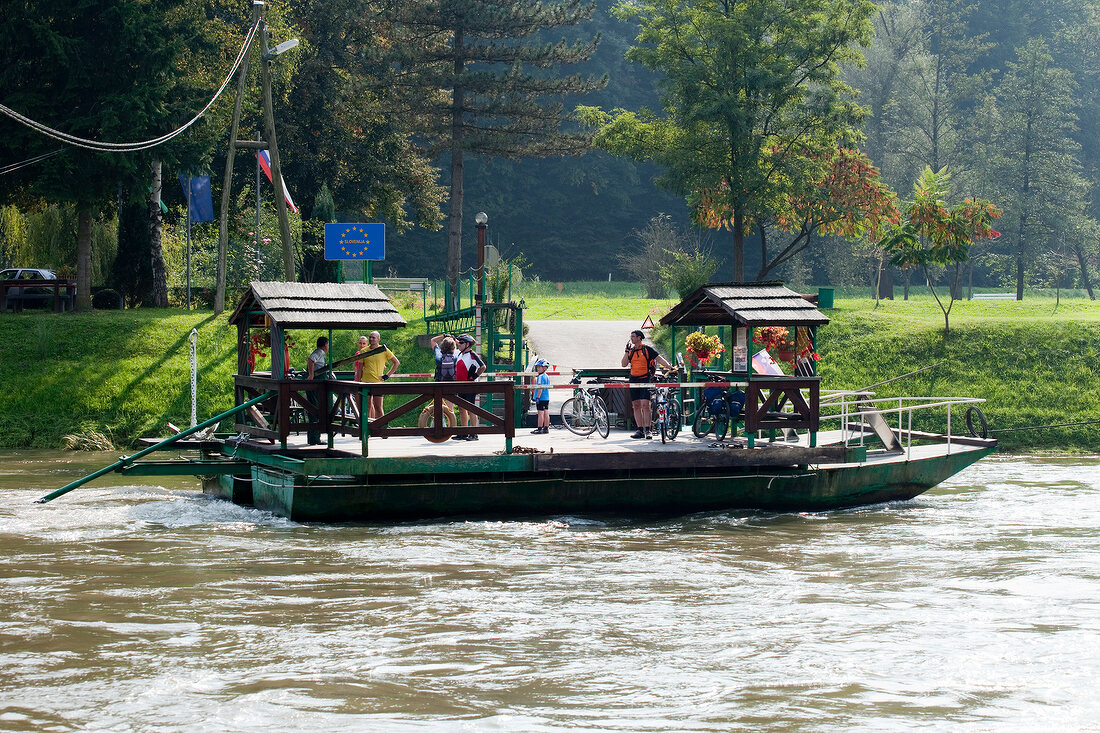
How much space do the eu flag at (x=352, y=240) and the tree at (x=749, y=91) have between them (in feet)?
30.1

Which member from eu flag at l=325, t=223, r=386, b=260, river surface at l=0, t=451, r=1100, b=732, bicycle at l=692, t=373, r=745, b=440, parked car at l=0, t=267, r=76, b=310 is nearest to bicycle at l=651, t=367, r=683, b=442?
bicycle at l=692, t=373, r=745, b=440

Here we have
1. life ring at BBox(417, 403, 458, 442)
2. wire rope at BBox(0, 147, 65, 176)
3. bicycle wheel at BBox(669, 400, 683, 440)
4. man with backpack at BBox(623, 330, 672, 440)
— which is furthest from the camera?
wire rope at BBox(0, 147, 65, 176)

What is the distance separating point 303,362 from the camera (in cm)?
2973

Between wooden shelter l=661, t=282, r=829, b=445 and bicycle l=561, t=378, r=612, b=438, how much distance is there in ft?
7.83

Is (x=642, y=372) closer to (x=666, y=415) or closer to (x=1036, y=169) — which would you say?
(x=666, y=415)

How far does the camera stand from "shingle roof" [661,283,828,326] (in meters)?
16.9

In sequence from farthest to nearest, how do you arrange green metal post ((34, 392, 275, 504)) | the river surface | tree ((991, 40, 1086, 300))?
tree ((991, 40, 1086, 300))
green metal post ((34, 392, 275, 504))
the river surface

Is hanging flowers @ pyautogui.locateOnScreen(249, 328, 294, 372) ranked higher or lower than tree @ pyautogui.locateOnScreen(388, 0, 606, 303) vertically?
lower

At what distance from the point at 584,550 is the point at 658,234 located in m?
A: 42.5

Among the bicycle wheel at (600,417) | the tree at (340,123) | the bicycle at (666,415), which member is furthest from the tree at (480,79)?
the bicycle at (666,415)

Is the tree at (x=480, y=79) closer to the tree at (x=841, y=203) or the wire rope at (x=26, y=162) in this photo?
the tree at (x=841, y=203)

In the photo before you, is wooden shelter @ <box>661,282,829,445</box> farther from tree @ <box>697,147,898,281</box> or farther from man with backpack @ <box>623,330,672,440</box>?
tree @ <box>697,147,898,281</box>

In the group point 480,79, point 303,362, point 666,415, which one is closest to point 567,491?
point 666,415

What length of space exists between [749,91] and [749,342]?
18859mm
